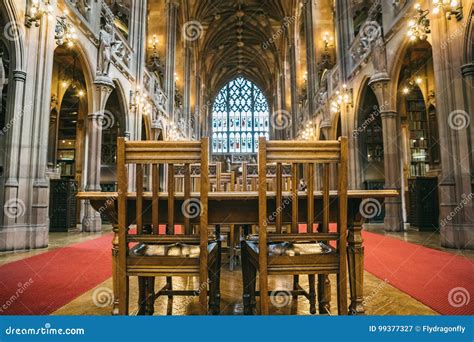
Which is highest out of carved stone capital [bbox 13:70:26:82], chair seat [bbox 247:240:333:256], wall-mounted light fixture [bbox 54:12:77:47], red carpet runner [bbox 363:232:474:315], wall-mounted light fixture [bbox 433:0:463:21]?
wall-mounted light fixture [bbox 54:12:77:47]

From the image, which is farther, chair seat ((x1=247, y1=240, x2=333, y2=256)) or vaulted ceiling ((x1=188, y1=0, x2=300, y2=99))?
vaulted ceiling ((x1=188, y1=0, x2=300, y2=99))

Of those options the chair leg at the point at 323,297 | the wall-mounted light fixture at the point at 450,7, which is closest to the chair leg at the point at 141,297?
the chair leg at the point at 323,297

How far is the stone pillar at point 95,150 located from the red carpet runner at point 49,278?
2.83 metres

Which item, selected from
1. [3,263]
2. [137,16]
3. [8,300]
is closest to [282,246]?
[8,300]

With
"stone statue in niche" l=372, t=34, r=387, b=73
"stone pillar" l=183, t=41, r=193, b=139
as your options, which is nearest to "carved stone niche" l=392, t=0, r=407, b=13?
"stone statue in niche" l=372, t=34, r=387, b=73

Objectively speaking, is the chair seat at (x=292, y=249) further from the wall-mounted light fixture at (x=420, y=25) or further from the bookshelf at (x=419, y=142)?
the bookshelf at (x=419, y=142)

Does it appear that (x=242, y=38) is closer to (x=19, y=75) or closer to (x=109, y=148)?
(x=109, y=148)

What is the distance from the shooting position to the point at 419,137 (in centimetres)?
1052

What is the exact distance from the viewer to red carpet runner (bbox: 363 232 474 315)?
2270 mm

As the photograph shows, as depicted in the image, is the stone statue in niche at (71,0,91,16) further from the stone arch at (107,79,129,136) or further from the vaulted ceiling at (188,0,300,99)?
the vaulted ceiling at (188,0,300,99)

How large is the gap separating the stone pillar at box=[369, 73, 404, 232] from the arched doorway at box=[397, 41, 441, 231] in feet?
2.21

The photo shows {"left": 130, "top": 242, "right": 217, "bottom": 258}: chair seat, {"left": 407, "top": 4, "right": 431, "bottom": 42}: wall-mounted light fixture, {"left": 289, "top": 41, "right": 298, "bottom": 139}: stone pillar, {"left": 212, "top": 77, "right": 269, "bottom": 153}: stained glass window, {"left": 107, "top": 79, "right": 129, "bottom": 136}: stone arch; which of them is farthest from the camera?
{"left": 212, "top": 77, "right": 269, "bottom": 153}: stained glass window

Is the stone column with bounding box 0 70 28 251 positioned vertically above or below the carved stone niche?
below

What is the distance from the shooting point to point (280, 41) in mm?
23188
